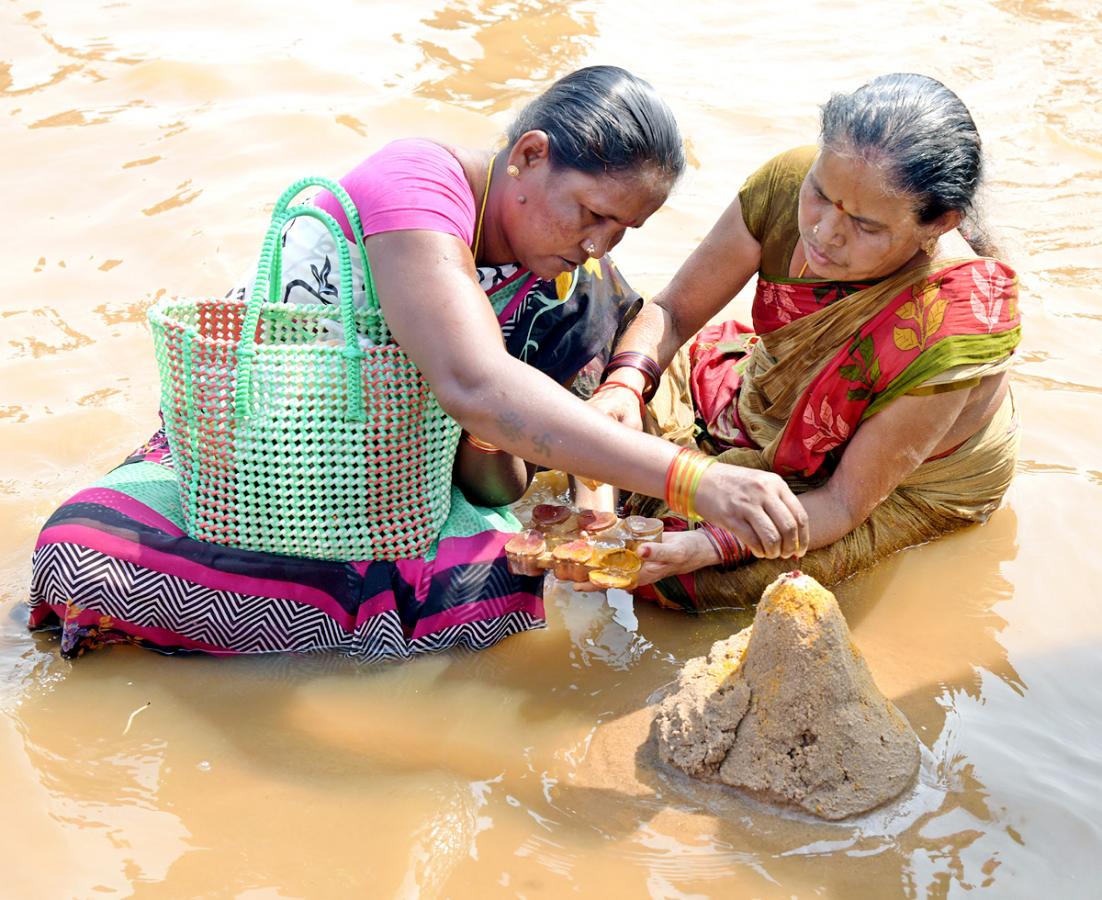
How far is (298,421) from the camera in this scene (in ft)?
8.57

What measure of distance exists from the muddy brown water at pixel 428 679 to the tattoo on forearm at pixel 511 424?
68 cm

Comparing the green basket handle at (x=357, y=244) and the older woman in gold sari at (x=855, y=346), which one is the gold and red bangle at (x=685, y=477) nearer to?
the older woman in gold sari at (x=855, y=346)

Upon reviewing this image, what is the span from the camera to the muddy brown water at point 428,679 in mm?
2223

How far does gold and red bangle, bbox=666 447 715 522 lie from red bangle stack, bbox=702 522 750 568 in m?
0.64

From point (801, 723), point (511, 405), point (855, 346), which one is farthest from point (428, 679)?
point (855, 346)

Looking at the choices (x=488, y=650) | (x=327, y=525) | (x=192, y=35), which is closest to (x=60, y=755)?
(x=327, y=525)

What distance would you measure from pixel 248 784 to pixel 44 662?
650 mm

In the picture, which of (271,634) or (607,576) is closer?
(607,576)

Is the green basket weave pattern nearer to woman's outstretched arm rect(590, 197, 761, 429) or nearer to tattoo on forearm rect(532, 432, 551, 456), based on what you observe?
tattoo on forearm rect(532, 432, 551, 456)

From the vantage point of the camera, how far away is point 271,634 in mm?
2742

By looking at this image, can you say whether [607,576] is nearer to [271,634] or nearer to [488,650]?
[488,650]

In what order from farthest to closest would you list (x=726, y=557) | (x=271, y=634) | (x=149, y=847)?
(x=726, y=557) < (x=271, y=634) < (x=149, y=847)

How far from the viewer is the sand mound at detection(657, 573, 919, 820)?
2268 mm

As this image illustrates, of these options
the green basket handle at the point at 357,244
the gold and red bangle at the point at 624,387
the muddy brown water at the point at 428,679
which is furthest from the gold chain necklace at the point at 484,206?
the muddy brown water at the point at 428,679
